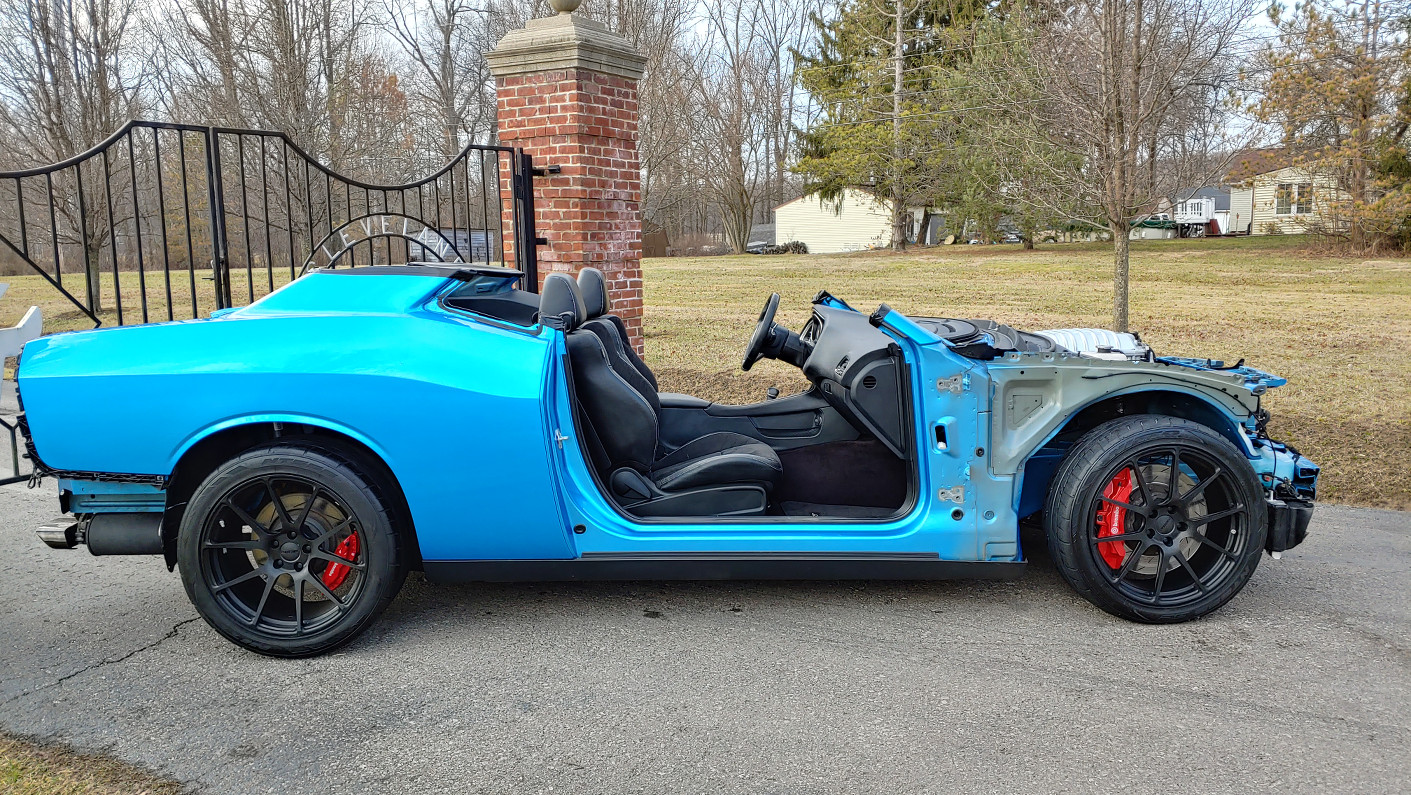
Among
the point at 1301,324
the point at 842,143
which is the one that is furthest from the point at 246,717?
the point at 842,143

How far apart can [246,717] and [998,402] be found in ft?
8.97

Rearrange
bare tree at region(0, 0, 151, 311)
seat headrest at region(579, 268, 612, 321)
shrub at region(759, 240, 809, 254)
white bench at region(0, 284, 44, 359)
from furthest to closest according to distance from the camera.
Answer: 1. shrub at region(759, 240, 809, 254)
2. bare tree at region(0, 0, 151, 311)
3. seat headrest at region(579, 268, 612, 321)
4. white bench at region(0, 284, 44, 359)

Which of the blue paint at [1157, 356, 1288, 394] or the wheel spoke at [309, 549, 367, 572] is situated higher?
the blue paint at [1157, 356, 1288, 394]

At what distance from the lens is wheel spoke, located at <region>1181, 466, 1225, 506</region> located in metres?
3.49

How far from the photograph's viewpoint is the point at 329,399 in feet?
11.1

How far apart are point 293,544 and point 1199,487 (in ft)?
10.5

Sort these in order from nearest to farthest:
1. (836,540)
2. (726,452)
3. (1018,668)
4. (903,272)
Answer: (1018,668) → (836,540) → (726,452) → (903,272)

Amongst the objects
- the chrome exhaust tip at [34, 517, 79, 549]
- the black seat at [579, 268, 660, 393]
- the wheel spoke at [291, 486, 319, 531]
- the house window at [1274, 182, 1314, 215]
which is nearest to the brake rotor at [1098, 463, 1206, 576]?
the black seat at [579, 268, 660, 393]

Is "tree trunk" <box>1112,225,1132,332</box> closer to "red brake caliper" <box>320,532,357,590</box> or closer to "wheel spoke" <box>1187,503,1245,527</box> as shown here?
"wheel spoke" <box>1187,503,1245,527</box>

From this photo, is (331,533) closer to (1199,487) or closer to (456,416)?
(456,416)

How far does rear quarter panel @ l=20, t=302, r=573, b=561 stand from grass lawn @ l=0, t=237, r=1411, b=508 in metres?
4.64

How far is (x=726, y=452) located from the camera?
405cm

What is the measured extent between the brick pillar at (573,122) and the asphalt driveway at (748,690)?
4214mm

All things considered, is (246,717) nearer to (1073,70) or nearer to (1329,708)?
(1329,708)
